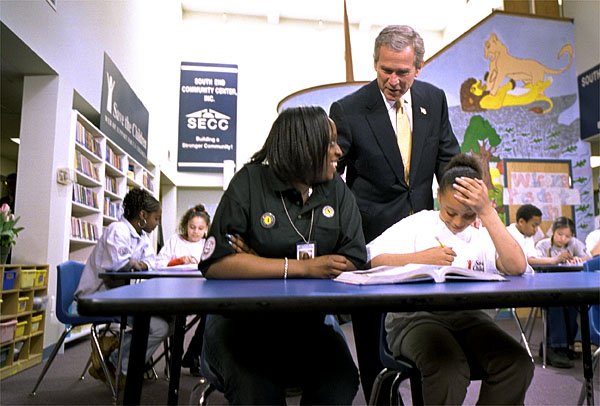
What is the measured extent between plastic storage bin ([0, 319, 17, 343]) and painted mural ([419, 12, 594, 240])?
16.8 feet

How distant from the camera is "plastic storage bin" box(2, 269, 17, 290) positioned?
3436 mm

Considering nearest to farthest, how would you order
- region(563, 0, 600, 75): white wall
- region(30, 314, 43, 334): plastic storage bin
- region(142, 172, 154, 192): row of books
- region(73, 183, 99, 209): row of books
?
1. region(30, 314, 43, 334): plastic storage bin
2. region(73, 183, 99, 209): row of books
3. region(563, 0, 600, 75): white wall
4. region(142, 172, 154, 192): row of books

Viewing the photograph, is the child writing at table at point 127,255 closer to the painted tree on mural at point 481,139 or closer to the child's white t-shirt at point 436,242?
the child's white t-shirt at point 436,242

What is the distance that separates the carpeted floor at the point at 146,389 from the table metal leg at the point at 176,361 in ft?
3.32

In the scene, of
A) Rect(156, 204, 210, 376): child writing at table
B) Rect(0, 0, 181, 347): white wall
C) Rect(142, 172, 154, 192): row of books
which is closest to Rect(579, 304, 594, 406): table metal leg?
Rect(156, 204, 210, 376): child writing at table

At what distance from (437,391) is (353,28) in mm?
12135

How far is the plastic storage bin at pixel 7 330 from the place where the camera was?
3.33m

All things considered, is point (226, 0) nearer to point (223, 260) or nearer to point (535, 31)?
point (535, 31)

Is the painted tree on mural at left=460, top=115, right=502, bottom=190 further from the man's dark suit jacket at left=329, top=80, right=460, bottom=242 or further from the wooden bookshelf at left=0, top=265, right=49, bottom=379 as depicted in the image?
the wooden bookshelf at left=0, top=265, right=49, bottom=379

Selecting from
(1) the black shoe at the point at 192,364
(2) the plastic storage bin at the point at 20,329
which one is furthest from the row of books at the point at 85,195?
(1) the black shoe at the point at 192,364

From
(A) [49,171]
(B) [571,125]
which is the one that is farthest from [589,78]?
(A) [49,171]

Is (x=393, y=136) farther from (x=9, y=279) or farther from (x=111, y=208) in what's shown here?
(x=111, y=208)

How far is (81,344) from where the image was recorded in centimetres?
481

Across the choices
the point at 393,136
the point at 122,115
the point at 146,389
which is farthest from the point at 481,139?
the point at 146,389
